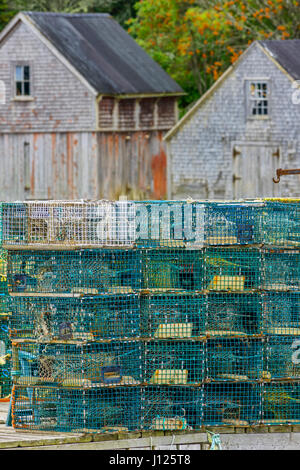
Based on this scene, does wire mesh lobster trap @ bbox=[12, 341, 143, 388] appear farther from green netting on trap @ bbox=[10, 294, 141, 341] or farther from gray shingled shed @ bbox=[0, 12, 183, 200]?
gray shingled shed @ bbox=[0, 12, 183, 200]

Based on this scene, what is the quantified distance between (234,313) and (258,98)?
63.8ft

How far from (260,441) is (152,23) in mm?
32362

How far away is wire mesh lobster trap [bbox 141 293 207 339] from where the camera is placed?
12.7m

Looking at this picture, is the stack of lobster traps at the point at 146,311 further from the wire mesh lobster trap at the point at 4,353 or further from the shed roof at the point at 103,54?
the shed roof at the point at 103,54

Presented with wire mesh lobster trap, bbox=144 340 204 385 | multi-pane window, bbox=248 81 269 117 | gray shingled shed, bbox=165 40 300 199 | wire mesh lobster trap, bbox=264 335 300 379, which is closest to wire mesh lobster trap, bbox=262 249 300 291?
wire mesh lobster trap, bbox=264 335 300 379

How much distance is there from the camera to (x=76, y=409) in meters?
12.7

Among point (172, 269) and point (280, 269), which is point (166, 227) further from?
point (280, 269)

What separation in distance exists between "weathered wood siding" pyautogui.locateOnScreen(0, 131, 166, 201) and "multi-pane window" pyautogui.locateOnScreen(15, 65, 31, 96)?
1.29m

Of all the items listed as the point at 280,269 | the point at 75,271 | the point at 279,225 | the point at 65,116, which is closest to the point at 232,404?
the point at 280,269

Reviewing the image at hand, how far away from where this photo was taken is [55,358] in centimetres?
1270

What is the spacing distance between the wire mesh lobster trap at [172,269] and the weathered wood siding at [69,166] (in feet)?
69.9

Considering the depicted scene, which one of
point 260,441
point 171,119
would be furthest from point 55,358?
point 171,119

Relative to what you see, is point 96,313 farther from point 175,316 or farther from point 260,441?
point 260,441

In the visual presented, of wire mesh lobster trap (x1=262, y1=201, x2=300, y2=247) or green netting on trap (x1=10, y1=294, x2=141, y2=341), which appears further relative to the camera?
wire mesh lobster trap (x1=262, y1=201, x2=300, y2=247)
